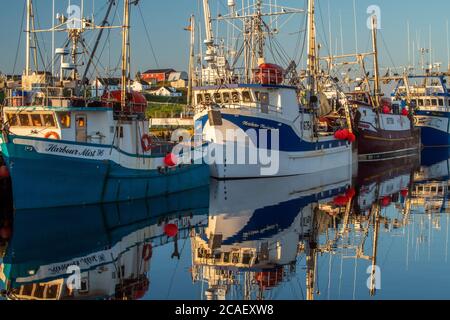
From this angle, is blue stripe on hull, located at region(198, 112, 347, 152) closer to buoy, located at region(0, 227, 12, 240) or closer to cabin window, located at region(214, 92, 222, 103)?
cabin window, located at region(214, 92, 222, 103)

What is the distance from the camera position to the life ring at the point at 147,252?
54.2 feet

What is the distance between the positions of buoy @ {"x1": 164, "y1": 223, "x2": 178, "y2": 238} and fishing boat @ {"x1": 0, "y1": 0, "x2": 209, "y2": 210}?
357cm

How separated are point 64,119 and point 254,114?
10.4 metres

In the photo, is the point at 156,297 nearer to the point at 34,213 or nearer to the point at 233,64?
the point at 34,213

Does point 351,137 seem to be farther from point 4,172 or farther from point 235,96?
point 4,172

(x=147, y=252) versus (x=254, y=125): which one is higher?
(x=254, y=125)

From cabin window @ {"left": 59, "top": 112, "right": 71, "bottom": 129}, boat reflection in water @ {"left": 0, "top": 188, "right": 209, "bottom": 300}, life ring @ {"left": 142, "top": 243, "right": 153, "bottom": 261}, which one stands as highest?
cabin window @ {"left": 59, "top": 112, "right": 71, "bottom": 129}

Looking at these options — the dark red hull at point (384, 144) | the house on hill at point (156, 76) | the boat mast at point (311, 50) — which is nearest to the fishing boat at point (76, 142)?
the boat mast at point (311, 50)

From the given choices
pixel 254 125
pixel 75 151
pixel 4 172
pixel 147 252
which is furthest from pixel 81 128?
pixel 254 125

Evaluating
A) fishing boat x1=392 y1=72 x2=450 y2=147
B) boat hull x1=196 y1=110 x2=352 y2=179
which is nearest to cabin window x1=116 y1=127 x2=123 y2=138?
boat hull x1=196 y1=110 x2=352 y2=179

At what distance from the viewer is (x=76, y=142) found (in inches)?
866

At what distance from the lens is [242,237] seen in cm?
1888

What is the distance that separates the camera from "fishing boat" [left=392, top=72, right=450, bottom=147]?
62219 millimetres

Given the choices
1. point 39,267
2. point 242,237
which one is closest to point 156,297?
point 39,267
